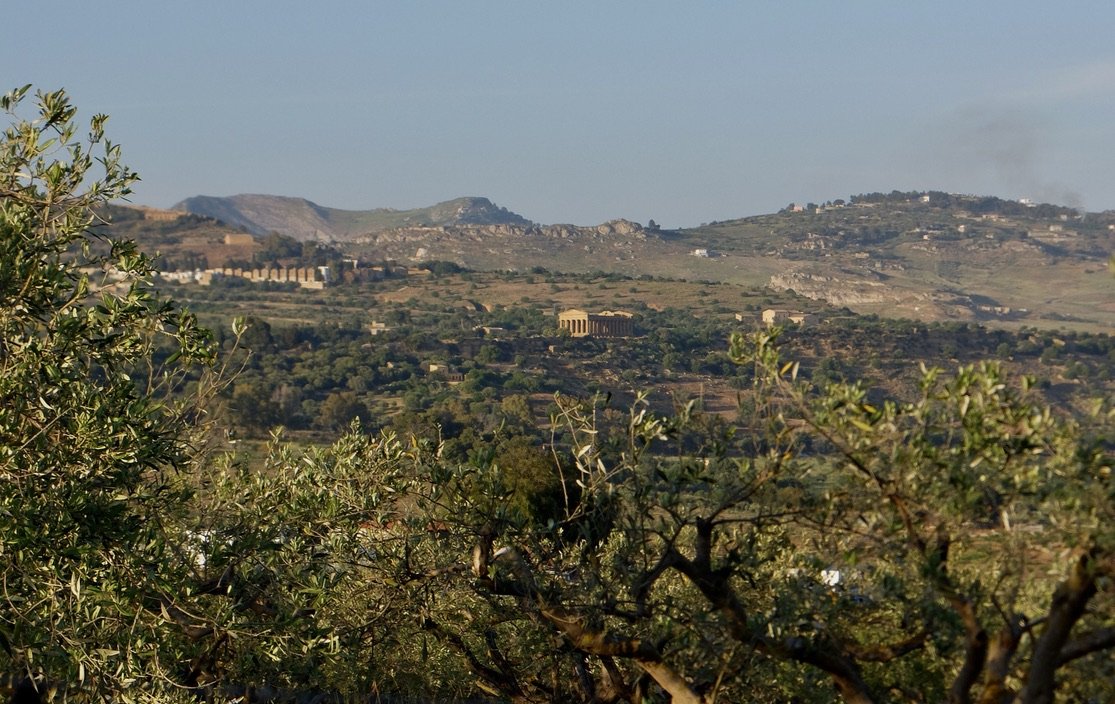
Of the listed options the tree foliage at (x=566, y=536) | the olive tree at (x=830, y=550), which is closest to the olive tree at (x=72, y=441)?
the tree foliage at (x=566, y=536)

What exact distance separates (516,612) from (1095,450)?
4.29 metres

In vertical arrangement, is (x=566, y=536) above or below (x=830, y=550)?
below

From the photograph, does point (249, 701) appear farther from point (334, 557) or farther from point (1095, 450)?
point (1095, 450)

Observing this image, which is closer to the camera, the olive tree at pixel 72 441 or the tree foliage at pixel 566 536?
the tree foliage at pixel 566 536

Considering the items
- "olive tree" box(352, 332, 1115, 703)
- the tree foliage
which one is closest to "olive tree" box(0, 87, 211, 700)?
the tree foliage

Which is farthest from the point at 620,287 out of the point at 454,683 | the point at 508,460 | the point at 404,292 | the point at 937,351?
the point at 454,683

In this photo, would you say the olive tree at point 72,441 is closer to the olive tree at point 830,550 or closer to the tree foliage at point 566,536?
the tree foliage at point 566,536

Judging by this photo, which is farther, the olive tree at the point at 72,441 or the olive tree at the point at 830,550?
the olive tree at the point at 72,441

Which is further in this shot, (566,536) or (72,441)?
(566,536)

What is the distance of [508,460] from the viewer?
81.9 ft

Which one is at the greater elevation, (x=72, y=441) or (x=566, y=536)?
(x=72, y=441)

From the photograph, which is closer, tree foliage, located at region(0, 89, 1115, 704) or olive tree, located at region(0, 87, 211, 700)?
tree foliage, located at region(0, 89, 1115, 704)

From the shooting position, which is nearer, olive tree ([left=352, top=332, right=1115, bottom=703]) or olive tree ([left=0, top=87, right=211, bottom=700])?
olive tree ([left=352, top=332, right=1115, bottom=703])

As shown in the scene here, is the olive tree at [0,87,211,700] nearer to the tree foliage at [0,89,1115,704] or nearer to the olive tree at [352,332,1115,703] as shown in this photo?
the tree foliage at [0,89,1115,704]
